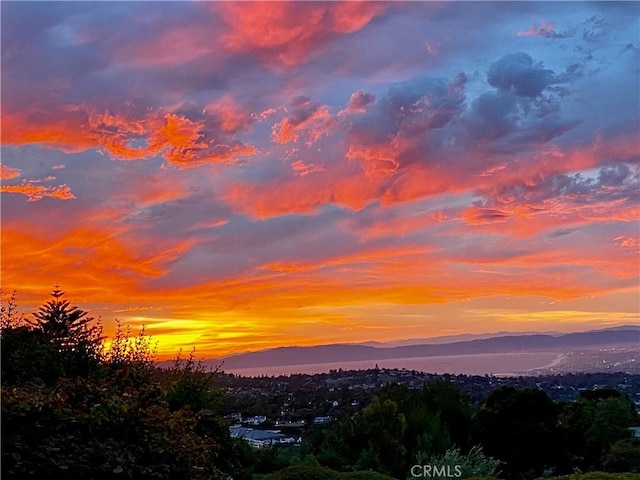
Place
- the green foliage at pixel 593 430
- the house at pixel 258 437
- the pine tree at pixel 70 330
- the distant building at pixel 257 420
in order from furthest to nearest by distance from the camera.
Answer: the green foliage at pixel 593 430 < the distant building at pixel 257 420 < the house at pixel 258 437 < the pine tree at pixel 70 330

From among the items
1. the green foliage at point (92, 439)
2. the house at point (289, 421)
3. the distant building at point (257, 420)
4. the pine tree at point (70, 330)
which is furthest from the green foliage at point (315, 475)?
the house at point (289, 421)

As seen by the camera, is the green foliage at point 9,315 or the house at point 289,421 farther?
the house at point 289,421

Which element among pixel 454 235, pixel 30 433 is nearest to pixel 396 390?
pixel 454 235

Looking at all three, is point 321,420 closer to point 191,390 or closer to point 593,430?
point 593,430

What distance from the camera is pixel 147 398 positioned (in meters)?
6.66

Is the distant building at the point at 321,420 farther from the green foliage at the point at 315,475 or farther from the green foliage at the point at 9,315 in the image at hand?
the green foliage at the point at 9,315

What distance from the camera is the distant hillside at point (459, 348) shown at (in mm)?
49959

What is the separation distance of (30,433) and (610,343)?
193 ft

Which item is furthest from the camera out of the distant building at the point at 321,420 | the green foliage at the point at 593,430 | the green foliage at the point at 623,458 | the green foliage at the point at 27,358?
the green foliage at the point at 593,430

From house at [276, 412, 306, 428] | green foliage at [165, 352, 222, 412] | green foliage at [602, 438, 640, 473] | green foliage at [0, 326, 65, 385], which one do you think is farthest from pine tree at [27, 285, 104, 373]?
green foliage at [602, 438, 640, 473]

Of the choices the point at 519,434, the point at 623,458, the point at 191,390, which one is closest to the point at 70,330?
the point at 191,390

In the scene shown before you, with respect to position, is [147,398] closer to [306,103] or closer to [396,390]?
[306,103]

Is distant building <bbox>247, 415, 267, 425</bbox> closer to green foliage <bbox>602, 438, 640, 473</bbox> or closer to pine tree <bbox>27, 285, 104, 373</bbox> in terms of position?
green foliage <bbox>602, 438, 640, 473</bbox>

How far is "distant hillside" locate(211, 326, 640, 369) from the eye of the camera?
164ft
